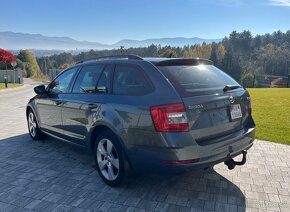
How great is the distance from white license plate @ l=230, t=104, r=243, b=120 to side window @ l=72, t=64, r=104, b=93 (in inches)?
78.7

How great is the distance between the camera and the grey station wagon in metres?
3.24

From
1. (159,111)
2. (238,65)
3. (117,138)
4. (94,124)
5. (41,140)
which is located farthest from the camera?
(238,65)

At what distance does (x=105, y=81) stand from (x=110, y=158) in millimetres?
1105

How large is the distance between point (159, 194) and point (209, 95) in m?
1.45

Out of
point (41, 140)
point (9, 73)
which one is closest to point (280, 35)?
point (9, 73)

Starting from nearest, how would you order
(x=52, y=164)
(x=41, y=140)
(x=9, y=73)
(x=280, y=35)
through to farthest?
(x=52, y=164), (x=41, y=140), (x=9, y=73), (x=280, y=35)

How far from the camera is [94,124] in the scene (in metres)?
4.19

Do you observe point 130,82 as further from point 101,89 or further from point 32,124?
point 32,124

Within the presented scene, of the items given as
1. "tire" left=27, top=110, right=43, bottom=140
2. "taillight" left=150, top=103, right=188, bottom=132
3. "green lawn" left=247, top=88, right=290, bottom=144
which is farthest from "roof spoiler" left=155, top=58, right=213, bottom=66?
"tire" left=27, top=110, right=43, bottom=140

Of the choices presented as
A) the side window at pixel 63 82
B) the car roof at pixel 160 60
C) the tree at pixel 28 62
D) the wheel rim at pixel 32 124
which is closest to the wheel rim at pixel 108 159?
the car roof at pixel 160 60

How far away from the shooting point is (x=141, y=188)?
403 cm

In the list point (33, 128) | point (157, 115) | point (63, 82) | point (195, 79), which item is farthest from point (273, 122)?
point (33, 128)

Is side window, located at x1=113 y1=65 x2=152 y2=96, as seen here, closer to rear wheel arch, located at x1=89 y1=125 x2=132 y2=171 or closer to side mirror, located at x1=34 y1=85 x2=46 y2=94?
rear wheel arch, located at x1=89 y1=125 x2=132 y2=171

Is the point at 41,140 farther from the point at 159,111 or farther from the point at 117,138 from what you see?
the point at 159,111
